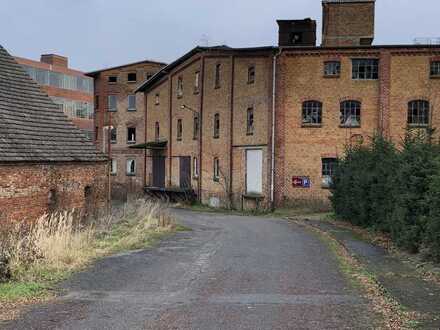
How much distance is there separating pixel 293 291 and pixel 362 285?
135 centimetres

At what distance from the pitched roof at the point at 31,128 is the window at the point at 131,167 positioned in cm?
3437

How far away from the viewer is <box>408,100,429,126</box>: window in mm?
31844

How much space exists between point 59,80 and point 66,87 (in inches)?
66.3

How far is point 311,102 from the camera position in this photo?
107 feet

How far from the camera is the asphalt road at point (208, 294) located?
23.9ft

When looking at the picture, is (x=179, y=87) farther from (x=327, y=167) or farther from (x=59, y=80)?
(x=59, y=80)

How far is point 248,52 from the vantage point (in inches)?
1357

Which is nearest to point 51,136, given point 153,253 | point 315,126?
point 153,253

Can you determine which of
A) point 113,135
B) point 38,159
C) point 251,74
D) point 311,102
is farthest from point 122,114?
point 38,159

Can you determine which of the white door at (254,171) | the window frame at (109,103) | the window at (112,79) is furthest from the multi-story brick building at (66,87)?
the white door at (254,171)

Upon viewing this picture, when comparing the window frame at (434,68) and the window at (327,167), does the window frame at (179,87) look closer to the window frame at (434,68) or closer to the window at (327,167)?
the window at (327,167)

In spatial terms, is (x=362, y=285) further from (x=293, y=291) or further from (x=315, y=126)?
(x=315, y=126)

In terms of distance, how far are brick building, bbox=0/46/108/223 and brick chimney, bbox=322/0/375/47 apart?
21461 millimetres

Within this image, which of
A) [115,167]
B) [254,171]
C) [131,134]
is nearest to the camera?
[254,171]
